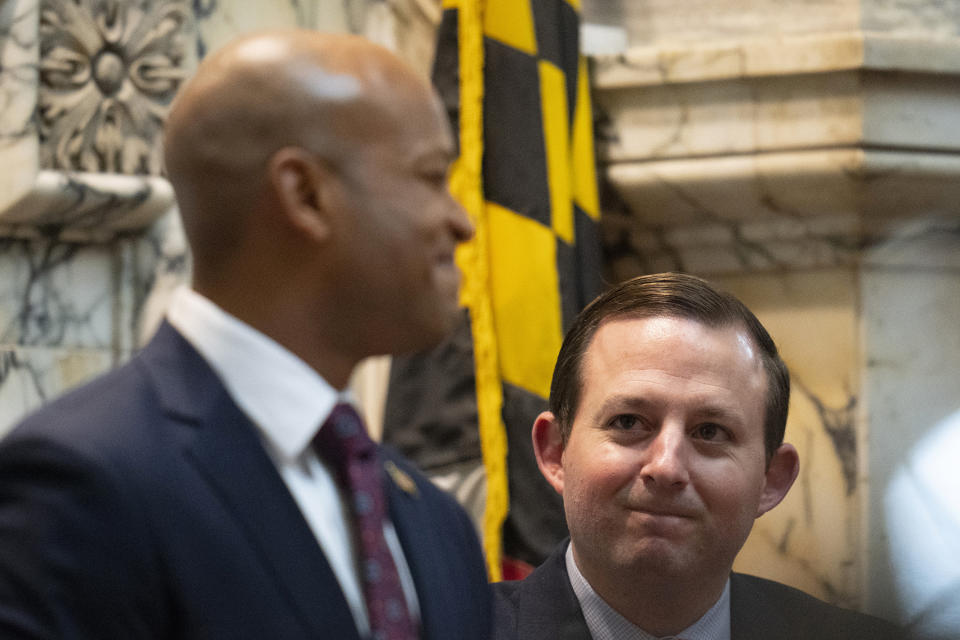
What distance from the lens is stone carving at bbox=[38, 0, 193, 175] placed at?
2.22 m

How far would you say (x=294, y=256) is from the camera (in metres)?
0.84

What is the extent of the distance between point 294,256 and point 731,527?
747mm

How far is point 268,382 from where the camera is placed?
849 millimetres

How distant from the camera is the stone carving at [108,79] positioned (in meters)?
2.22

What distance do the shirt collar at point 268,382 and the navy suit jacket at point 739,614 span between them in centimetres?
65

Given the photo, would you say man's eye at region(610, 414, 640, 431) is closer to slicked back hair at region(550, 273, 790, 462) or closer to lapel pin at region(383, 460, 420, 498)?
slicked back hair at region(550, 273, 790, 462)

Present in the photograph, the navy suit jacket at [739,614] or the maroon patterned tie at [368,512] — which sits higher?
the maroon patterned tie at [368,512]

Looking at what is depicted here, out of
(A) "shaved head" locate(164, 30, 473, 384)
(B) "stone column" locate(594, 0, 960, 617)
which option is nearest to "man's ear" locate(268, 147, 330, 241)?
(A) "shaved head" locate(164, 30, 473, 384)

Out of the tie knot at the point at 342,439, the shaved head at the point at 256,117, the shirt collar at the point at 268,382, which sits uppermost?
the shaved head at the point at 256,117

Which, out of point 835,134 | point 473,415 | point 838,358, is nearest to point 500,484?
point 473,415

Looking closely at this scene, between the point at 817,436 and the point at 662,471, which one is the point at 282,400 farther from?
the point at 817,436

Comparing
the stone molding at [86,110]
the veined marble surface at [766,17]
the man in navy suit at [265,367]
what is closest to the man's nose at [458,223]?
the man in navy suit at [265,367]

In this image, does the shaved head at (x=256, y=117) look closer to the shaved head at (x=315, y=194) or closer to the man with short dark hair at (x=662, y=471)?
the shaved head at (x=315, y=194)

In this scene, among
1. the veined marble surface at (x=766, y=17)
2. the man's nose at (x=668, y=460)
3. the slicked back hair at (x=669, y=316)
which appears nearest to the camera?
the man's nose at (x=668, y=460)
